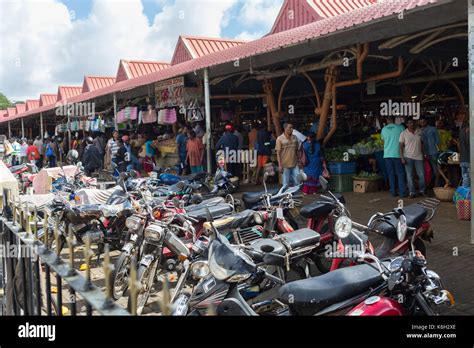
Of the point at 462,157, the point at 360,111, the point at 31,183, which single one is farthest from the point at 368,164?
the point at 31,183

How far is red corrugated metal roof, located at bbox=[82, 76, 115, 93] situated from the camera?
35.2 m

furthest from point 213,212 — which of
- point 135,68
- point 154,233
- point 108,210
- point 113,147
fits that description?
point 135,68

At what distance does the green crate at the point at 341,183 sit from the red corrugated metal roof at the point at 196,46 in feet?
53.5

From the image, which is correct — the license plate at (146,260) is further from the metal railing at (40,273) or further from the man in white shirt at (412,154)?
the man in white shirt at (412,154)

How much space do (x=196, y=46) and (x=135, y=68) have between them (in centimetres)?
654

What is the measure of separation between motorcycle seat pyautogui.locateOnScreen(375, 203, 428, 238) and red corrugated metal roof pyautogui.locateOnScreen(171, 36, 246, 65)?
869 inches

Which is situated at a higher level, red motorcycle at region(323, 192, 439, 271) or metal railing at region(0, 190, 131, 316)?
metal railing at region(0, 190, 131, 316)

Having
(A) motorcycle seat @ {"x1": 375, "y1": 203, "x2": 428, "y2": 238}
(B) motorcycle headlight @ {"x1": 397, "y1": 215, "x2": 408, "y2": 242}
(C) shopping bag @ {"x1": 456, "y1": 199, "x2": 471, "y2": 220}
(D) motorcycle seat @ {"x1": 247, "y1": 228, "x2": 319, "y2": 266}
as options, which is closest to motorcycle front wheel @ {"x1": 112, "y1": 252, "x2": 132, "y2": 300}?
(D) motorcycle seat @ {"x1": 247, "y1": 228, "x2": 319, "y2": 266}

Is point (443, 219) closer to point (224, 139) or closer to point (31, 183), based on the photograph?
point (224, 139)

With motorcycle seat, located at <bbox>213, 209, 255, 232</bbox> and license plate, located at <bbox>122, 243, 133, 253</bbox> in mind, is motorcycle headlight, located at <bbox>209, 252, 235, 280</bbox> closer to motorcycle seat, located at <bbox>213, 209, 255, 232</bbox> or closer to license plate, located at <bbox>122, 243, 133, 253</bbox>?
motorcycle seat, located at <bbox>213, 209, 255, 232</bbox>

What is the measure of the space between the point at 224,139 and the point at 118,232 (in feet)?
21.2

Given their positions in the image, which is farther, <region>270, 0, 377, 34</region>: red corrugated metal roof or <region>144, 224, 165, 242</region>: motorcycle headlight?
<region>270, 0, 377, 34</region>: red corrugated metal roof

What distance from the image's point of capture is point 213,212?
5.71 meters

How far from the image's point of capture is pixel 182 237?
17.4 feet
